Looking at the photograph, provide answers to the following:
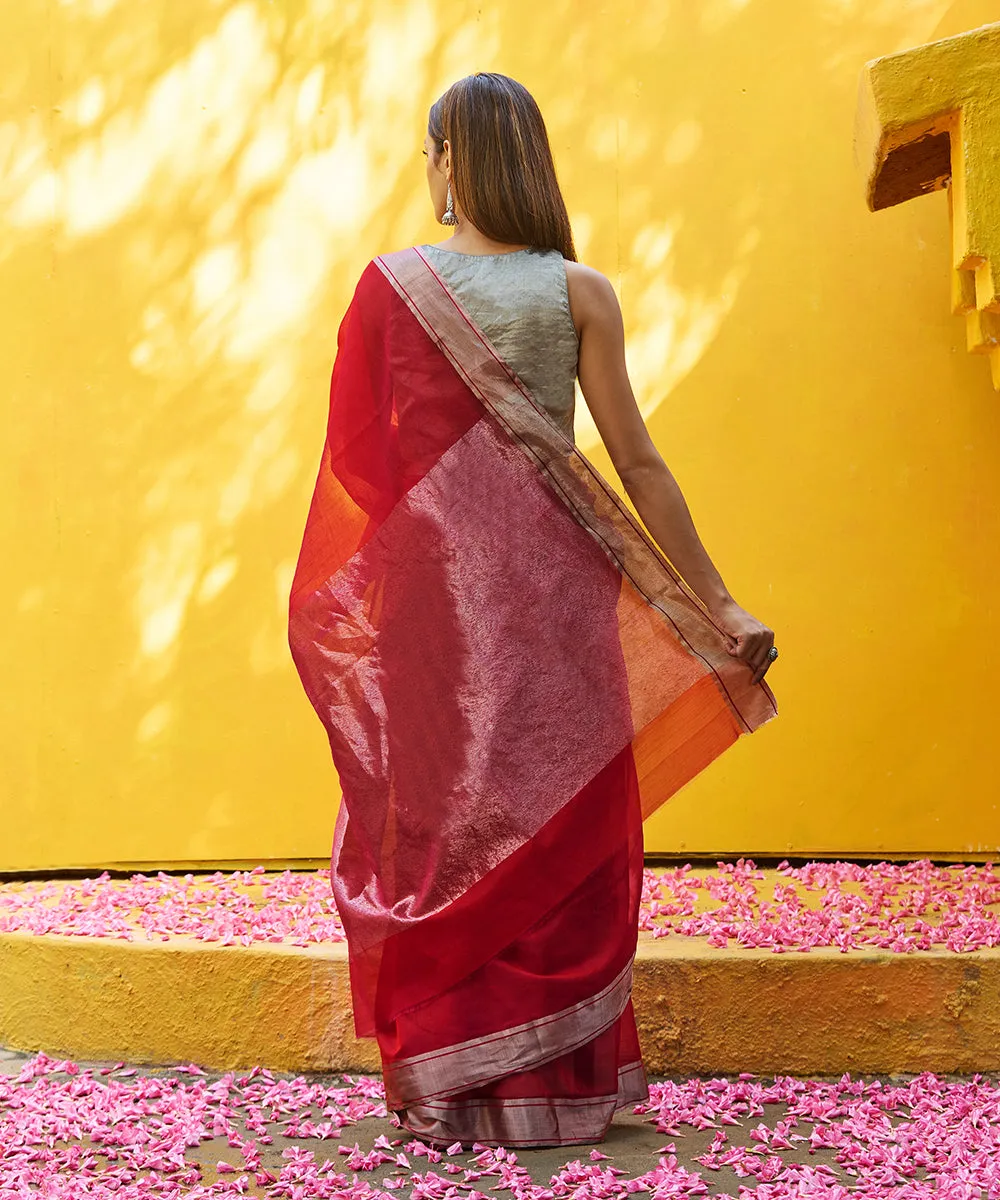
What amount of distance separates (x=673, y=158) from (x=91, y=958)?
9.13 ft

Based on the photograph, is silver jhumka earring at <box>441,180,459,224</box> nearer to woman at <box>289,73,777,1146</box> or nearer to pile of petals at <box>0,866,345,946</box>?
woman at <box>289,73,777,1146</box>

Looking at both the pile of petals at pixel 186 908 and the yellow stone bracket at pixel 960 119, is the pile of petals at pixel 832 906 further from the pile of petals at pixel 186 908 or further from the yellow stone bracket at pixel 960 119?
the yellow stone bracket at pixel 960 119

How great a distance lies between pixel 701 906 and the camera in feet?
11.7

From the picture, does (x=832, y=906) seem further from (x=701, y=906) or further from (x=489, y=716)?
(x=489, y=716)

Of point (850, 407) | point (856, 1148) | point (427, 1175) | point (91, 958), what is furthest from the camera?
point (850, 407)

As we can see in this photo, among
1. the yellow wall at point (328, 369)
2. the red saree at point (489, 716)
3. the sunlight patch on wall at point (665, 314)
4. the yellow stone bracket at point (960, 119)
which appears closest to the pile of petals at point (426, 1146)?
the red saree at point (489, 716)

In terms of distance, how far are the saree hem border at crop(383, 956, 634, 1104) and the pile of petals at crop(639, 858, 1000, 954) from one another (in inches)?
29.1

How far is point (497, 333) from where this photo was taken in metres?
2.52

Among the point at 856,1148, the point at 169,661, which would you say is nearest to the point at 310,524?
the point at 856,1148

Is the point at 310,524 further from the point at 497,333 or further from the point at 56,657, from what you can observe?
the point at 56,657

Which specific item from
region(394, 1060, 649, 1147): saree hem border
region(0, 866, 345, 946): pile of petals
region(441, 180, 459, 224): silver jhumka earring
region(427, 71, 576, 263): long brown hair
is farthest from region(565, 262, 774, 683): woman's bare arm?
region(0, 866, 345, 946): pile of petals

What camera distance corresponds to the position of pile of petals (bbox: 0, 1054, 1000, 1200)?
2.31 meters

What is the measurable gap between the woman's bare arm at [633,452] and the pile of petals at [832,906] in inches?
36.0

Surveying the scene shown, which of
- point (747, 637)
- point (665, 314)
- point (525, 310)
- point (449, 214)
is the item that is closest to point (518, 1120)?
point (747, 637)
